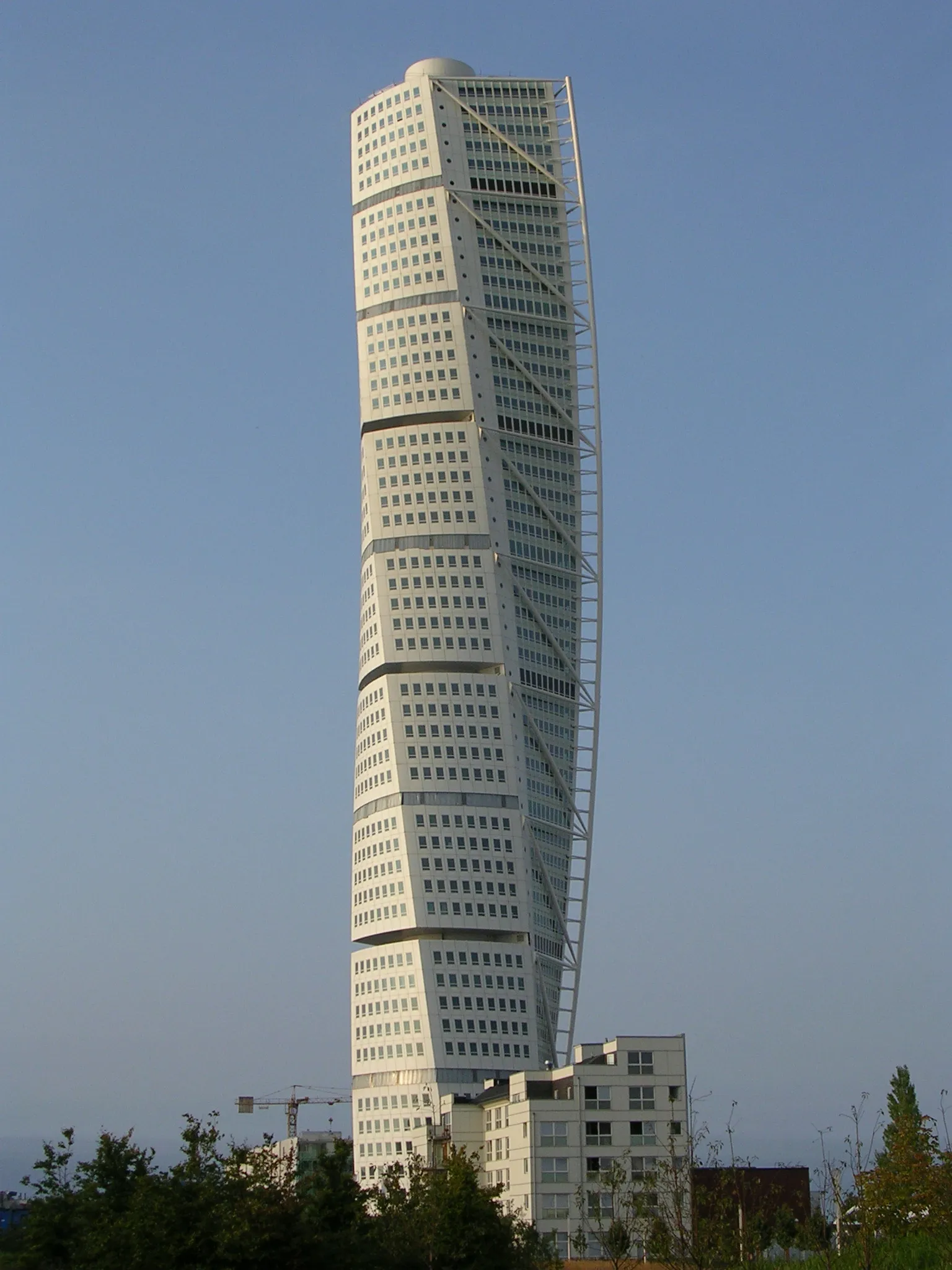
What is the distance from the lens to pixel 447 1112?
12775 cm

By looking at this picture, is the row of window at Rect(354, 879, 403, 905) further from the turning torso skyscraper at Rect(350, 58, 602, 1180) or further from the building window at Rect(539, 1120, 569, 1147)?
the building window at Rect(539, 1120, 569, 1147)

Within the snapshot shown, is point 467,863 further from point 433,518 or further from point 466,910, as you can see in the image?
point 433,518

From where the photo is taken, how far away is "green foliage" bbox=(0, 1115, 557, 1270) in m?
51.6

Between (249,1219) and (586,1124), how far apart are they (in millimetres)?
55188

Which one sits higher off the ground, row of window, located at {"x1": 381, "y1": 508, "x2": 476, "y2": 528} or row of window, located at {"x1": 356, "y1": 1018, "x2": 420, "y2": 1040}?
row of window, located at {"x1": 381, "y1": 508, "x2": 476, "y2": 528}

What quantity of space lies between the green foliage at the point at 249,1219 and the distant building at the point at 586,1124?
2905cm

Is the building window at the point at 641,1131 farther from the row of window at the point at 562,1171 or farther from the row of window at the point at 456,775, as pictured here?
the row of window at the point at 456,775

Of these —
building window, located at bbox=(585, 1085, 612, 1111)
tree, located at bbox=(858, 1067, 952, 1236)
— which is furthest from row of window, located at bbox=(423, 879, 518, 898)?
tree, located at bbox=(858, 1067, 952, 1236)

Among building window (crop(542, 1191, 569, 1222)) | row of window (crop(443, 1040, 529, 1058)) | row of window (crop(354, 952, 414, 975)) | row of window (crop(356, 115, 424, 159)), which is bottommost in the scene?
building window (crop(542, 1191, 569, 1222))

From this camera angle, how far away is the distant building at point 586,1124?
10281 centimetres

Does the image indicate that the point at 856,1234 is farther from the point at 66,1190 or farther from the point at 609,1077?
the point at 609,1077

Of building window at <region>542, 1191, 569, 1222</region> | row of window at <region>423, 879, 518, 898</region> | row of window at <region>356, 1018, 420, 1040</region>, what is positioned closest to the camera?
building window at <region>542, 1191, 569, 1222</region>

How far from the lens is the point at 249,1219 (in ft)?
168

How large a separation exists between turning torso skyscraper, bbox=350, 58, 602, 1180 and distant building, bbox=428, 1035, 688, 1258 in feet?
83.9
